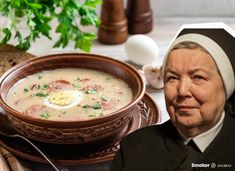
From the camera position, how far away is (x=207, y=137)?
1.52ft

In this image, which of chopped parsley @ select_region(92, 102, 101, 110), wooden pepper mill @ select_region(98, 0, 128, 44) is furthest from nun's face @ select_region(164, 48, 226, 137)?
wooden pepper mill @ select_region(98, 0, 128, 44)

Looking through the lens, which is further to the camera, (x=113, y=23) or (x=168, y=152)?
(x=113, y=23)

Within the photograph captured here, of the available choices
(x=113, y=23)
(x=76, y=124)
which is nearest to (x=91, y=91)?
(x=76, y=124)

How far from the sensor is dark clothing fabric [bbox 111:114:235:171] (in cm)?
46

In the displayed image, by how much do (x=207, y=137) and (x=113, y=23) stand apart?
0.88m

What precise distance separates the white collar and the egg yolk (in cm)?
44

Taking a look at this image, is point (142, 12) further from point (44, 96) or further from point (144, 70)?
point (44, 96)

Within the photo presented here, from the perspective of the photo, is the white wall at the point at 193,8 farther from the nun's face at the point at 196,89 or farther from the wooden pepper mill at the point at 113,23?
the nun's face at the point at 196,89

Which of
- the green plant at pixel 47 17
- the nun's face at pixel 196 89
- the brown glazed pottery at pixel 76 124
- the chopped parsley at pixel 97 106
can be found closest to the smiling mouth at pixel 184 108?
the nun's face at pixel 196 89

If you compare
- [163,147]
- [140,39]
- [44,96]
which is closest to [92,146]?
[44,96]

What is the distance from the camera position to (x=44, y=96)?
2.93 feet

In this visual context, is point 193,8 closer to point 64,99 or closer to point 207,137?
point 64,99

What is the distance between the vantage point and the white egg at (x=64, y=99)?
86cm

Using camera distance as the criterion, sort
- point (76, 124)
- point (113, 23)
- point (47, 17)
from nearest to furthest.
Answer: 1. point (76, 124)
2. point (47, 17)
3. point (113, 23)
